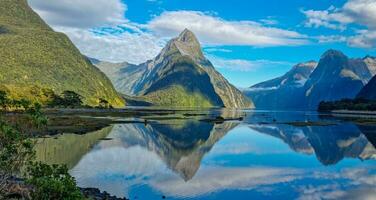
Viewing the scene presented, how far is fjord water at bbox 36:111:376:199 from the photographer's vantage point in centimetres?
3834

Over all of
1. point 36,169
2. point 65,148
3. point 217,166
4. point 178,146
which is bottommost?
point 178,146

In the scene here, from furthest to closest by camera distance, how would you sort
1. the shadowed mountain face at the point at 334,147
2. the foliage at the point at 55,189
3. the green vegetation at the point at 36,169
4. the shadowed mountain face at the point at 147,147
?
the shadowed mountain face at the point at 334,147
the shadowed mountain face at the point at 147,147
the green vegetation at the point at 36,169
the foliage at the point at 55,189

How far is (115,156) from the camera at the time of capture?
198ft

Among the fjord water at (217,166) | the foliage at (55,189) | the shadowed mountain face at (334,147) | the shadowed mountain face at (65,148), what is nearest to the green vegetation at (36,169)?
the foliage at (55,189)

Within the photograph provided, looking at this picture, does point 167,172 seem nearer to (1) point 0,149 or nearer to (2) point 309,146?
(1) point 0,149

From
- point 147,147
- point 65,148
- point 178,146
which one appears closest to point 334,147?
point 178,146

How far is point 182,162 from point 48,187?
42422 mm

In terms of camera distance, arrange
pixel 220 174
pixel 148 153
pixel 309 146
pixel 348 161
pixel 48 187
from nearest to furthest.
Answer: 1. pixel 48 187
2. pixel 220 174
3. pixel 348 161
4. pixel 148 153
5. pixel 309 146

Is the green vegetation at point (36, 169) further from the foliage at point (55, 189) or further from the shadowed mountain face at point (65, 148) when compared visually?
the shadowed mountain face at point (65, 148)

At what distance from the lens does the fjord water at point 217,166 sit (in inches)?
1510

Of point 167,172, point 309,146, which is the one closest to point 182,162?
point 167,172

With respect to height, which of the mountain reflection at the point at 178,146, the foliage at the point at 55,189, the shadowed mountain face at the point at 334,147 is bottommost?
the mountain reflection at the point at 178,146

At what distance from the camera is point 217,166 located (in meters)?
53.5

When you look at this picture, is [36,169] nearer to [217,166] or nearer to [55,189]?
[55,189]
